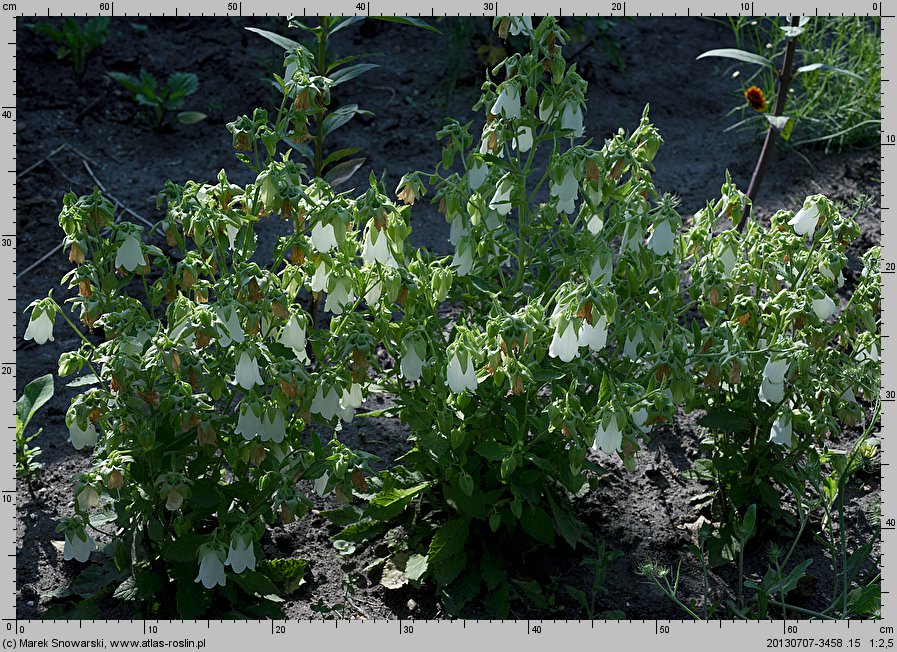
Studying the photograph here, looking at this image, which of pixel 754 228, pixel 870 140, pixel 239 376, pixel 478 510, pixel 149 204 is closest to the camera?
pixel 239 376

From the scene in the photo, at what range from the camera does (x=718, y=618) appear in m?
2.94

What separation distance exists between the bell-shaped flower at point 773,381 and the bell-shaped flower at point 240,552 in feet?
4.65

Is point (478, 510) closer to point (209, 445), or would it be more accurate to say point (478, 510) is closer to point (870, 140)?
point (209, 445)

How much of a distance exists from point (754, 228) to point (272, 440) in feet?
5.01

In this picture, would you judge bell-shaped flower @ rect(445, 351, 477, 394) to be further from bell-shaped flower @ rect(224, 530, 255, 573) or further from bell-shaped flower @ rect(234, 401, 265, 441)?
bell-shaped flower @ rect(224, 530, 255, 573)

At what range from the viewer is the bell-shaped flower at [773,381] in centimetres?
273

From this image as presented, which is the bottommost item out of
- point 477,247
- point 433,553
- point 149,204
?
point 433,553

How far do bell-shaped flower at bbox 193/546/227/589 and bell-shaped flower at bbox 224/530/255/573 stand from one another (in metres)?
0.03

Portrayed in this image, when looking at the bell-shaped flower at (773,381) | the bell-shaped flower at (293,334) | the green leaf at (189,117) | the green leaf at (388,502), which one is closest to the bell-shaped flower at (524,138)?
the bell-shaped flower at (293,334)

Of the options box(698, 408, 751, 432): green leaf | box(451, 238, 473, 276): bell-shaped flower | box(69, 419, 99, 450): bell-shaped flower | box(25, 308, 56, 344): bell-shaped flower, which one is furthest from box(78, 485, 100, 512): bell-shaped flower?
box(698, 408, 751, 432): green leaf

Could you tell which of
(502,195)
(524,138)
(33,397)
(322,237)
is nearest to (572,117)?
(524,138)

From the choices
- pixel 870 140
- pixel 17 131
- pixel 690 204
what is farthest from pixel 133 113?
pixel 870 140

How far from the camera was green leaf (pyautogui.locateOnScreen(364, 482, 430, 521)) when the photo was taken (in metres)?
2.86

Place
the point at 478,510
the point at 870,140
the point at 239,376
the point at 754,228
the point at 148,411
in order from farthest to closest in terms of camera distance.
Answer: the point at 870,140 → the point at 754,228 → the point at 478,510 → the point at 148,411 → the point at 239,376
